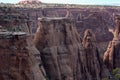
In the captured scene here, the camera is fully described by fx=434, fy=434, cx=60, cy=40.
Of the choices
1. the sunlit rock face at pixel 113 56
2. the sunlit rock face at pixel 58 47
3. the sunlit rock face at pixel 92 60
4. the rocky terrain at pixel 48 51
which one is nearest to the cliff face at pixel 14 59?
the rocky terrain at pixel 48 51

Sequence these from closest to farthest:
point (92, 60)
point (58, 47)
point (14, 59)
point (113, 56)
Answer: point (14, 59)
point (58, 47)
point (92, 60)
point (113, 56)

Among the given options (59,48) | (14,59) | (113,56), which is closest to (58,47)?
(59,48)

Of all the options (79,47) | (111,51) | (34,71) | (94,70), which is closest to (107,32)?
(111,51)

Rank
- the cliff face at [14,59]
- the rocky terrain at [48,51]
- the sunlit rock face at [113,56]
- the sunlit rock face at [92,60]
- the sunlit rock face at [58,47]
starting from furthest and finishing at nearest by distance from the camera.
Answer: the sunlit rock face at [113,56]
the sunlit rock face at [92,60]
the sunlit rock face at [58,47]
the rocky terrain at [48,51]
the cliff face at [14,59]

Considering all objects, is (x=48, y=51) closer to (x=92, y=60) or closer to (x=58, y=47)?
(x=58, y=47)

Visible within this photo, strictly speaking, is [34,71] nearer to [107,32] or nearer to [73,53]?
[73,53]

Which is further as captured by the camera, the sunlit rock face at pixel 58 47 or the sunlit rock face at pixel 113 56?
the sunlit rock face at pixel 113 56

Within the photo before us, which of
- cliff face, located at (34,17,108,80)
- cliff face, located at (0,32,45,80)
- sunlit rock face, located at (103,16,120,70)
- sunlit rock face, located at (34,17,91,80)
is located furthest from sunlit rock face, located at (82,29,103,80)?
cliff face, located at (0,32,45,80)

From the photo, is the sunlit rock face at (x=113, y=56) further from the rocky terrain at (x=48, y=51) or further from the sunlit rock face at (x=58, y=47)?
the sunlit rock face at (x=58, y=47)
